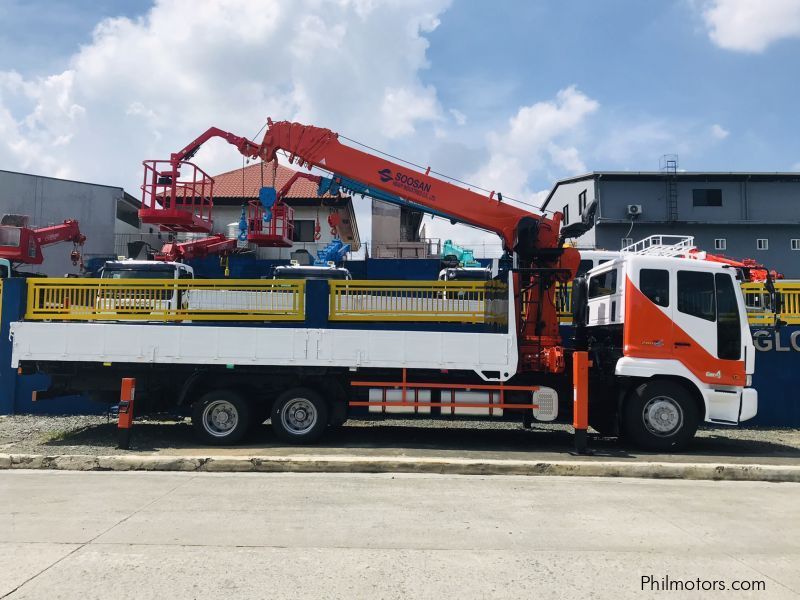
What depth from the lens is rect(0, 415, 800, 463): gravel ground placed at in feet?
29.6

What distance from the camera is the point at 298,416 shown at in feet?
31.4

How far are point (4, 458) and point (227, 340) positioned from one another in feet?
10.9

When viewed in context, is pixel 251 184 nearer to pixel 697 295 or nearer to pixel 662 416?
pixel 697 295

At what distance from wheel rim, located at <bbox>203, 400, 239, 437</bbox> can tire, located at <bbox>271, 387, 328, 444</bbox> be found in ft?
2.08

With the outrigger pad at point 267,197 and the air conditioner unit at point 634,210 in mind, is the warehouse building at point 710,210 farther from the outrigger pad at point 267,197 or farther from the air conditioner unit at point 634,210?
the outrigger pad at point 267,197

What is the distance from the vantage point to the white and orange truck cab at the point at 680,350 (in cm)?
920

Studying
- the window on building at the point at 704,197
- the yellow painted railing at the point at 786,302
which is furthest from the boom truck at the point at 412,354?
the window on building at the point at 704,197

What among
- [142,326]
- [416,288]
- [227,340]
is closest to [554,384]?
[416,288]

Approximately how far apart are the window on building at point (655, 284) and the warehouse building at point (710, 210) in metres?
29.8

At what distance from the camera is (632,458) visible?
8695 millimetres

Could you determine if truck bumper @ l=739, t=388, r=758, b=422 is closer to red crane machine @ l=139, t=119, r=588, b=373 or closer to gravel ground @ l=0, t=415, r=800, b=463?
gravel ground @ l=0, t=415, r=800, b=463

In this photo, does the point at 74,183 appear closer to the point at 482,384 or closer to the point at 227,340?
the point at 227,340

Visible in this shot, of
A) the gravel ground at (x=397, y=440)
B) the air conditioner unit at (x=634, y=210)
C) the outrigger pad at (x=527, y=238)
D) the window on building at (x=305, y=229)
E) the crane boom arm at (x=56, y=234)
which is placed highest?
the air conditioner unit at (x=634, y=210)

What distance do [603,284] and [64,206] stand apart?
33464mm
